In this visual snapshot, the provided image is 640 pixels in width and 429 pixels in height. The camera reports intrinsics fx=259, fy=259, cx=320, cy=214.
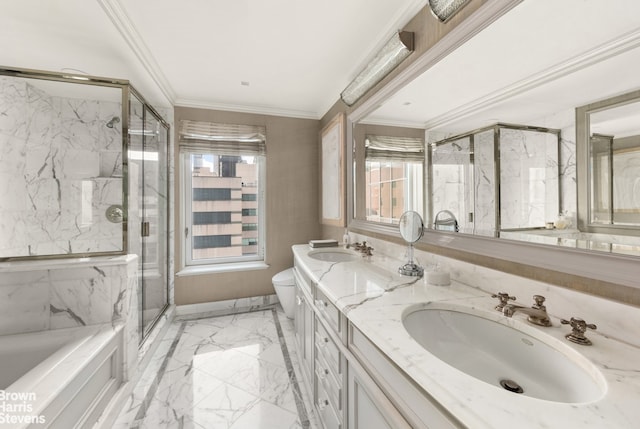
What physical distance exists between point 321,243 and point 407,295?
4.00 ft

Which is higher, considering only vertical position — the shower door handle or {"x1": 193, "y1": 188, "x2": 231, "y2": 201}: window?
{"x1": 193, "y1": 188, "x2": 231, "y2": 201}: window

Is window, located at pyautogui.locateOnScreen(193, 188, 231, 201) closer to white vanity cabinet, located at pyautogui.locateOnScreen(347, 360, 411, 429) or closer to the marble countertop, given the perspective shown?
the marble countertop

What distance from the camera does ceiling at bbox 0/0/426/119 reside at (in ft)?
4.85

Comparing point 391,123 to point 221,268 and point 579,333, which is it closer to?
point 579,333

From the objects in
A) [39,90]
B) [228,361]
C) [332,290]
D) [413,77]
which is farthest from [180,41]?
[228,361]

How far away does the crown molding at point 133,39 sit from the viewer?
1447 millimetres

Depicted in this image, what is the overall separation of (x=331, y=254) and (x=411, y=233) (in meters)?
0.90

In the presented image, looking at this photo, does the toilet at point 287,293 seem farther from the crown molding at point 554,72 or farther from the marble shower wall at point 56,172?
the crown molding at point 554,72

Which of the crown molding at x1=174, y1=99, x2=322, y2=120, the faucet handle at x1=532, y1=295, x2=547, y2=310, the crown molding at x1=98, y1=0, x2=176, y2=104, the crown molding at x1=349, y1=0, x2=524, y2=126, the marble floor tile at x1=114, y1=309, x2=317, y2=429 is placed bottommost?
the marble floor tile at x1=114, y1=309, x2=317, y2=429

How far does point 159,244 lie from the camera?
2.66 metres

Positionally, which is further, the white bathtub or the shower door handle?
the shower door handle

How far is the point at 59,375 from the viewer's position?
3.75ft

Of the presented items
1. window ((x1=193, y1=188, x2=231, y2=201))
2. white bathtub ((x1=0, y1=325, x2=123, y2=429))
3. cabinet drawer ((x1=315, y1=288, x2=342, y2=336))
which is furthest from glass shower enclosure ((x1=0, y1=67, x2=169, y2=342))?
cabinet drawer ((x1=315, y1=288, x2=342, y2=336))

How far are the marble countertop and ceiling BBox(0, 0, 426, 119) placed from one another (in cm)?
150
